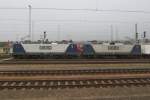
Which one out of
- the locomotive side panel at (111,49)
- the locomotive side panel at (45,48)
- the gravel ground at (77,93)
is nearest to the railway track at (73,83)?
the gravel ground at (77,93)

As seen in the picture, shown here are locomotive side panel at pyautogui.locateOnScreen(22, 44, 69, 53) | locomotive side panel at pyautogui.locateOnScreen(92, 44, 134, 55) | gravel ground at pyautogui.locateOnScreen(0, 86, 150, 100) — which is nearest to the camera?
gravel ground at pyautogui.locateOnScreen(0, 86, 150, 100)

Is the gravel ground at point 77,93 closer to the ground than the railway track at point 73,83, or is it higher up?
closer to the ground

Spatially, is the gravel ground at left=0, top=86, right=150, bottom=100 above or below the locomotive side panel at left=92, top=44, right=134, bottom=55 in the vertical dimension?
below

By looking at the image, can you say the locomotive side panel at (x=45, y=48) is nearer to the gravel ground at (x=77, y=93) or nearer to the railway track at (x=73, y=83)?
the railway track at (x=73, y=83)

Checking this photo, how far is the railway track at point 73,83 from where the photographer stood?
45.0 feet

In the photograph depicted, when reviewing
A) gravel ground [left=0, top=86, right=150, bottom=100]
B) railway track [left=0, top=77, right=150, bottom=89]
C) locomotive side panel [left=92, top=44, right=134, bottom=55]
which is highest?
locomotive side panel [left=92, top=44, right=134, bottom=55]

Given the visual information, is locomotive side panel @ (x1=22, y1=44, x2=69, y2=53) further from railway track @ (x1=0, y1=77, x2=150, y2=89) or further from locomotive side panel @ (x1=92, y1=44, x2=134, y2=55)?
railway track @ (x1=0, y1=77, x2=150, y2=89)

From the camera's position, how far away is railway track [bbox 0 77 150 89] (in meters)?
13.7

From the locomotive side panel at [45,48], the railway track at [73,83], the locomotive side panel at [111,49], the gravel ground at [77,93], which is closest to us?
the gravel ground at [77,93]

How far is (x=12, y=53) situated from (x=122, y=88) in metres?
28.1

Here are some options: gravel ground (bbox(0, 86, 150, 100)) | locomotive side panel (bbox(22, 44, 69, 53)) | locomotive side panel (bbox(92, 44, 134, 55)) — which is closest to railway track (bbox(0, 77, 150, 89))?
gravel ground (bbox(0, 86, 150, 100))

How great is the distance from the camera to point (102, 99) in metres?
10.1

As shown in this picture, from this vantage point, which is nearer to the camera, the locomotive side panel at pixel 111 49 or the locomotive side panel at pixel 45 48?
the locomotive side panel at pixel 45 48

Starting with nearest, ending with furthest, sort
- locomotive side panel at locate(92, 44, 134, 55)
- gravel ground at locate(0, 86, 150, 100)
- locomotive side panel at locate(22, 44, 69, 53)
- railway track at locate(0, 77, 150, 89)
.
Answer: gravel ground at locate(0, 86, 150, 100) < railway track at locate(0, 77, 150, 89) < locomotive side panel at locate(22, 44, 69, 53) < locomotive side panel at locate(92, 44, 134, 55)
